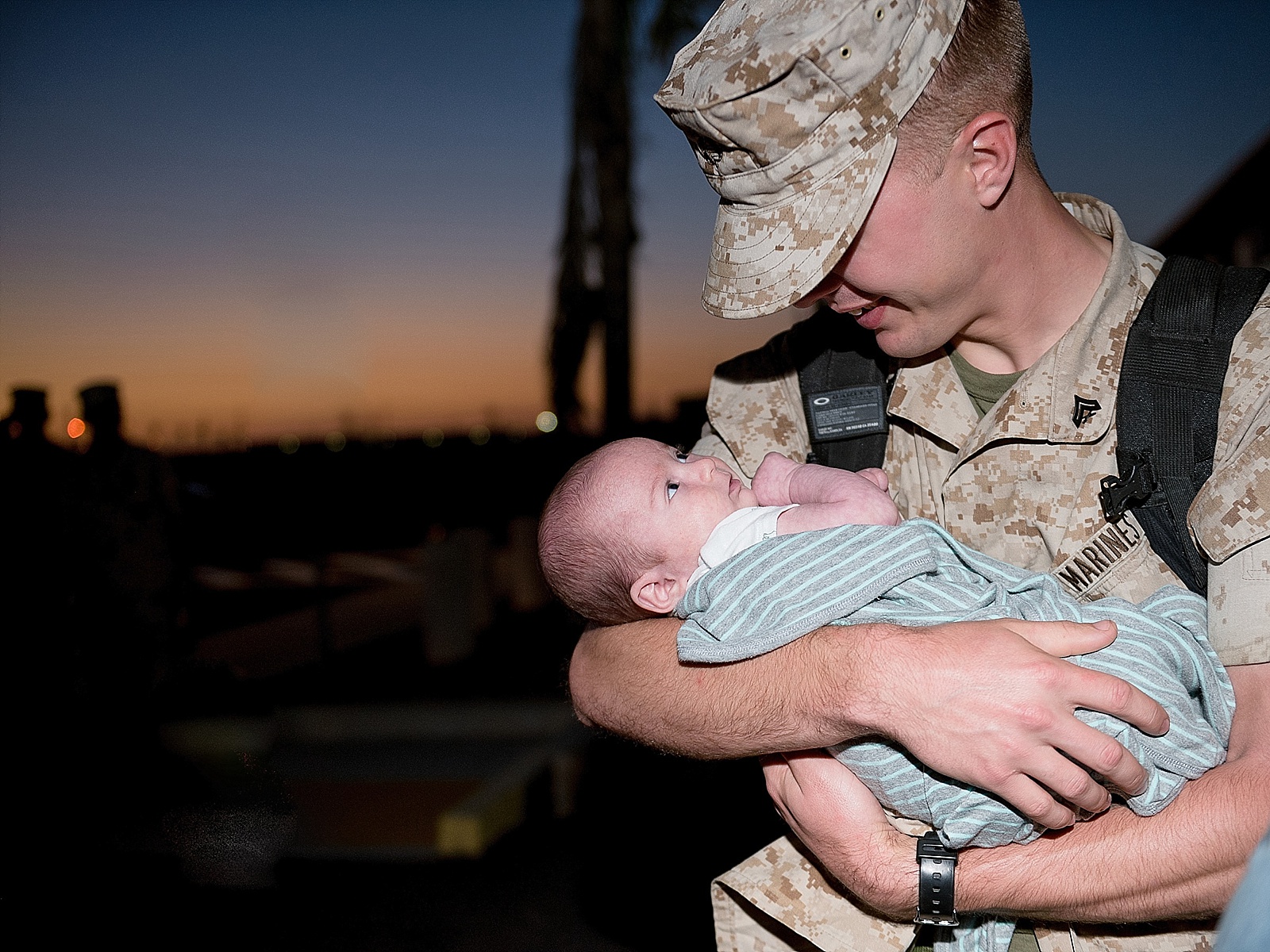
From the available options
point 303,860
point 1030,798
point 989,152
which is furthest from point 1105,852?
point 303,860

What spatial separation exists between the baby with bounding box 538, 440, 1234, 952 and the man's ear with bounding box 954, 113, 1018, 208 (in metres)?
0.53

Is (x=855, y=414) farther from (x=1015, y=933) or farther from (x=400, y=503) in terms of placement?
(x=400, y=503)

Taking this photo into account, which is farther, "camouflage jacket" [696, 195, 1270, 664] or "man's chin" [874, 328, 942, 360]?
"man's chin" [874, 328, 942, 360]

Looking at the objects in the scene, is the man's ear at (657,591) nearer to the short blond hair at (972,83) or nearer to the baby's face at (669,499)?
the baby's face at (669,499)

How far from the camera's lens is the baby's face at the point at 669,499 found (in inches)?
64.1

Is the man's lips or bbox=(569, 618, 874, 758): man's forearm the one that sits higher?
the man's lips

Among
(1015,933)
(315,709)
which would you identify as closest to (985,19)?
(1015,933)

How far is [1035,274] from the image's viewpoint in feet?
5.19

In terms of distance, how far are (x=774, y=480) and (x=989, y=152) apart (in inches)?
26.4

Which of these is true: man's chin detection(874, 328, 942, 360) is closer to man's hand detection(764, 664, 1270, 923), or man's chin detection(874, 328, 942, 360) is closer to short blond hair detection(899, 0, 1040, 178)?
short blond hair detection(899, 0, 1040, 178)

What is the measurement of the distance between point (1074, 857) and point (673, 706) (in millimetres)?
623

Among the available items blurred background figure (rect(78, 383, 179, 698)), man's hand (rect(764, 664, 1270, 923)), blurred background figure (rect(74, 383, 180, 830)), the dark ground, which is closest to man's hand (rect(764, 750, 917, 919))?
man's hand (rect(764, 664, 1270, 923))

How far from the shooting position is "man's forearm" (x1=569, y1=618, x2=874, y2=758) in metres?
1.27

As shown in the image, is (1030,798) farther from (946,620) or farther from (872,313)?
(872,313)
